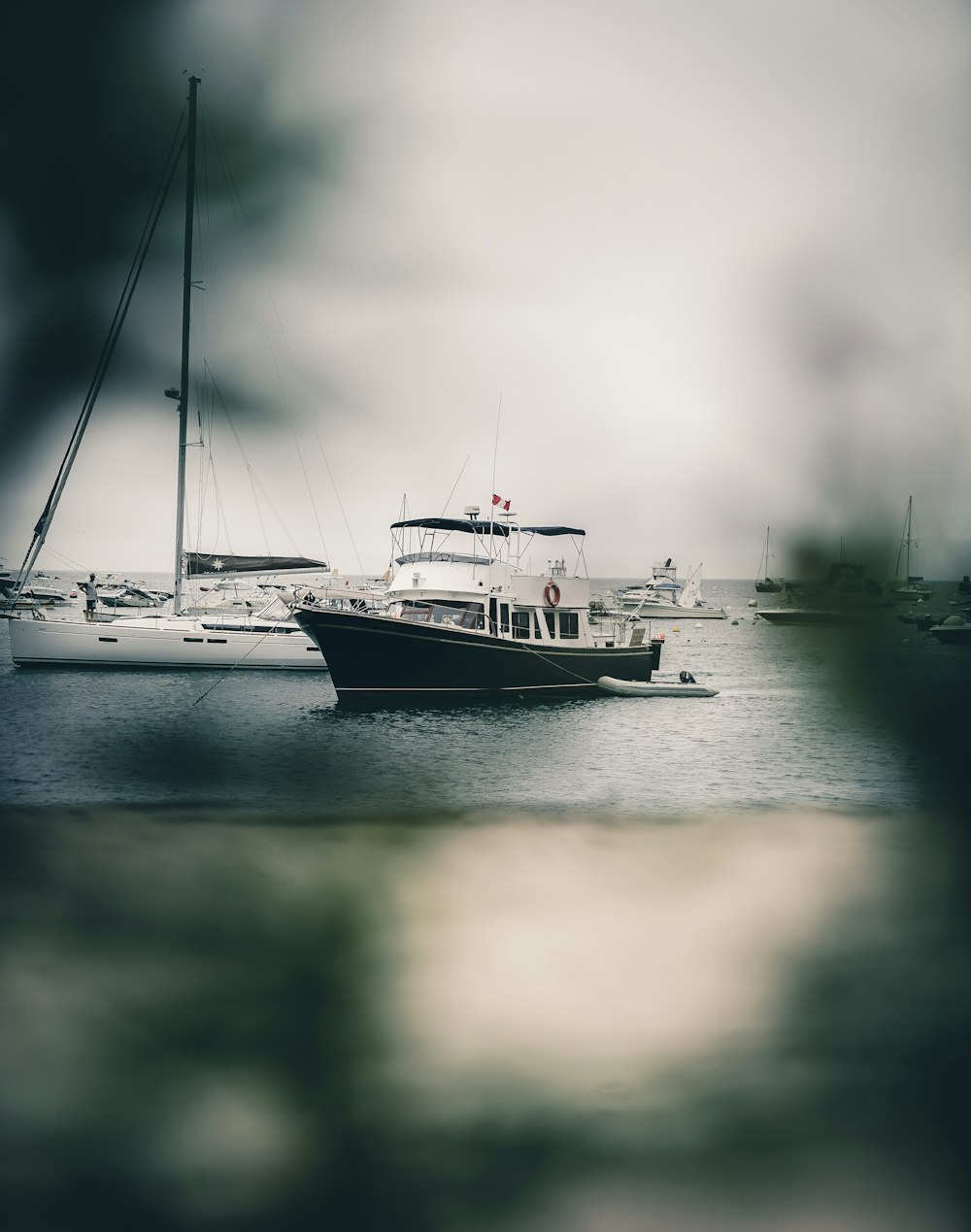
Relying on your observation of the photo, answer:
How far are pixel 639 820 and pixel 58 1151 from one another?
141 cm

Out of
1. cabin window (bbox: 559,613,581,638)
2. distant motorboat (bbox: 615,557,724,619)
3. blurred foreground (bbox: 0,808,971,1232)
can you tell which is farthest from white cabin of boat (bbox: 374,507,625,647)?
distant motorboat (bbox: 615,557,724,619)

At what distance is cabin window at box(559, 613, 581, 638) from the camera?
11594 millimetres

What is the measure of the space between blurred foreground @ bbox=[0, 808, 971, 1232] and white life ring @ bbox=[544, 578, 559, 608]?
9.14 metres

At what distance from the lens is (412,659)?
10.4 metres

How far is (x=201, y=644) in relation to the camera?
13.0 metres

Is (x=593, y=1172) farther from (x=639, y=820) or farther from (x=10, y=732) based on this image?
(x=10, y=732)

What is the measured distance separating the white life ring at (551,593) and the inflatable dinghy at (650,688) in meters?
1.29

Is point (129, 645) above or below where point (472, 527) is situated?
below

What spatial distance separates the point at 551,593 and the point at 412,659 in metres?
2.14

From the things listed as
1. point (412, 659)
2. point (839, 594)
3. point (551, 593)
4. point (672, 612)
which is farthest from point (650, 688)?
point (672, 612)

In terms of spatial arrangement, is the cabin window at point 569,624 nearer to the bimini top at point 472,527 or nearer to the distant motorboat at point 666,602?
the bimini top at point 472,527

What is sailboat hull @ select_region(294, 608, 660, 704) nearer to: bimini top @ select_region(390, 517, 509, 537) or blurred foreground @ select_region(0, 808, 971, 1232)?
bimini top @ select_region(390, 517, 509, 537)

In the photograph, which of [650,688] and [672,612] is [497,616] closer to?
[650,688]

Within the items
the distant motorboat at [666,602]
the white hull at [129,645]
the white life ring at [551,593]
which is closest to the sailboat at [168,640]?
the white hull at [129,645]
